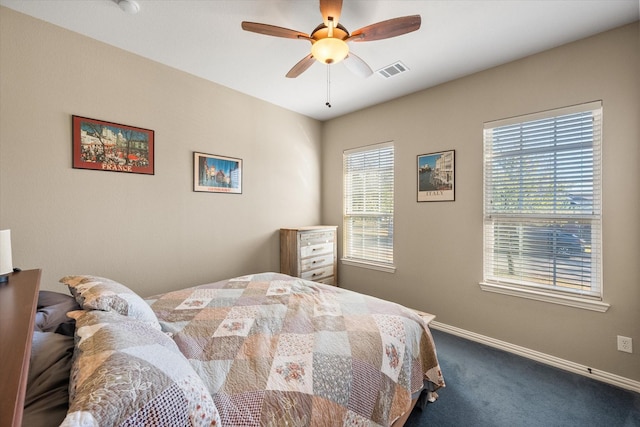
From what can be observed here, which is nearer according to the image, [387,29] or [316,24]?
[387,29]

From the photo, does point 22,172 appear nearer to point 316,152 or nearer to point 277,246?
point 277,246

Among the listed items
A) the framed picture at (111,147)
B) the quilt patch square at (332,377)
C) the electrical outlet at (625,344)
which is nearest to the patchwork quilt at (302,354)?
the quilt patch square at (332,377)

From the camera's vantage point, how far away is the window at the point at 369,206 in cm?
364

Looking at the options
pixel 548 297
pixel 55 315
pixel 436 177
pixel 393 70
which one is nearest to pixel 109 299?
pixel 55 315

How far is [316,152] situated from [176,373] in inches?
152

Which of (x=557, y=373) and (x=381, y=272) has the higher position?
(x=381, y=272)

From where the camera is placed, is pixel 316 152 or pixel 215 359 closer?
pixel 215 359

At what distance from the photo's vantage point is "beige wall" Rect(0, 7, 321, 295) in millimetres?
2012

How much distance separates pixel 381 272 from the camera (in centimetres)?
365

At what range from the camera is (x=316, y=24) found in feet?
6.88

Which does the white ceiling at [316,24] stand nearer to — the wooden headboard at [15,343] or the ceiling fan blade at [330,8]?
the ceiling fan blade at [330,8]

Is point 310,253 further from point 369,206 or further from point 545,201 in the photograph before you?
point 545,201

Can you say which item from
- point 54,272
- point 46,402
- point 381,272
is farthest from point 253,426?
point 381,272

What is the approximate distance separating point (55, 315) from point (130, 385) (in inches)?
38.5
